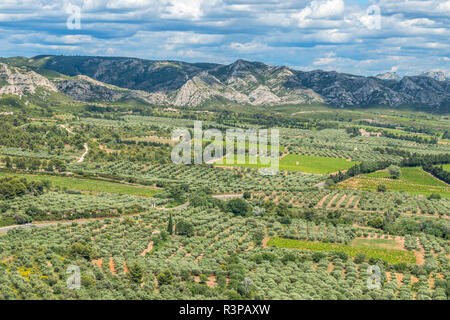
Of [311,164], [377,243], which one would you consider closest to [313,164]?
[311,164]

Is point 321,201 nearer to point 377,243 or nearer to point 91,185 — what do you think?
point 377,243

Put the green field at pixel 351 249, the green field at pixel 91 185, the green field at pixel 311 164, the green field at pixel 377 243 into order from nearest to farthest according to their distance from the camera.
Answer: the green field at pixel 351 249 < the green field at pixel 377 243 < the green field at pixel 91 185 < the green field at pixel 311 164

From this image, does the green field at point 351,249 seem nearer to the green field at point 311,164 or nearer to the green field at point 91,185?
the green field at point 91,185

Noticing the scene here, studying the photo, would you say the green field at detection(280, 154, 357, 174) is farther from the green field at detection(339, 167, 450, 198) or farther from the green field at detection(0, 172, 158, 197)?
the green field at detection(0, 172, 158, 197)

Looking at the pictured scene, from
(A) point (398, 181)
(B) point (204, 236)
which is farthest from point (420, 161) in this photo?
(B) point (204, 236)

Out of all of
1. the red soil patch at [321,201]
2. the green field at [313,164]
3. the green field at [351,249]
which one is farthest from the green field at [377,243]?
the green field at [313,164]

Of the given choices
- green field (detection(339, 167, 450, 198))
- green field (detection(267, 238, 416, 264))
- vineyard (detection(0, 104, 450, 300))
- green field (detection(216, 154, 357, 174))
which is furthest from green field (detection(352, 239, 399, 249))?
green field (detection(216, 154, 357, 174))
